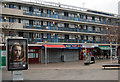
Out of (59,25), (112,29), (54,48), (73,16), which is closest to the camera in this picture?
(112,29)

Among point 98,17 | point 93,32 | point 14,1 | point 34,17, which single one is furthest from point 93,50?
point 14,1

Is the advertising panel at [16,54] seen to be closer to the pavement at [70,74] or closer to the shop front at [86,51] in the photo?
the pavement at [70,74]

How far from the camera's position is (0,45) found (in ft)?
88.9

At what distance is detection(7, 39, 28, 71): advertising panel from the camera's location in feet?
39.7

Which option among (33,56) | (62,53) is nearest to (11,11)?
(33,56)

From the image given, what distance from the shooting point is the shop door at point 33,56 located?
1242 inches

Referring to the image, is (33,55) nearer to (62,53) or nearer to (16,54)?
(62,53)

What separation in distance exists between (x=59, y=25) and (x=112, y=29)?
10.9m

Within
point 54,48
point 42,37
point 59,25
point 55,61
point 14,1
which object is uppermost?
point 14,1

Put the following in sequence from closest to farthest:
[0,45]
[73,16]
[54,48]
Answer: [0,45]
[54,48]
[73,16]

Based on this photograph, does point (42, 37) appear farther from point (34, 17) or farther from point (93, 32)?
point (93, 32)

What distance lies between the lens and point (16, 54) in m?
12.3

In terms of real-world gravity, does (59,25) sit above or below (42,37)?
above

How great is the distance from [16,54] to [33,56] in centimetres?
1968
